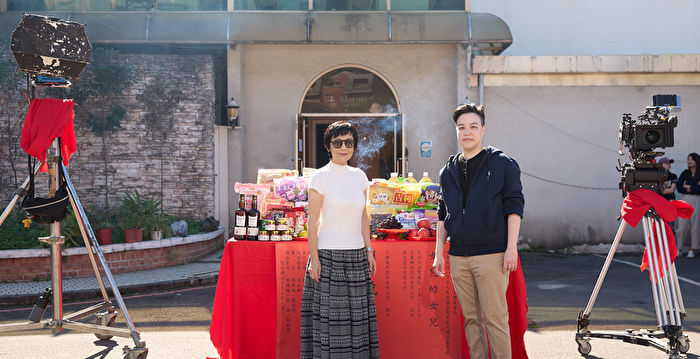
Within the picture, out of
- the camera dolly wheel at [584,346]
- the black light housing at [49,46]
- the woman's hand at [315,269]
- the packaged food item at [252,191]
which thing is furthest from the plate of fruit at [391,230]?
the black light housing at [49,46]

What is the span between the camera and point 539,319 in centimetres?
620

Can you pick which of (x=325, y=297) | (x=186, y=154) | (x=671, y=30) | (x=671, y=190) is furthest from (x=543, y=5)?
(x=325, y=297)

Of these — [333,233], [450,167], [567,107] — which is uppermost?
[567,107]

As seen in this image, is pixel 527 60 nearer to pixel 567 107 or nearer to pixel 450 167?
pixel 567 107

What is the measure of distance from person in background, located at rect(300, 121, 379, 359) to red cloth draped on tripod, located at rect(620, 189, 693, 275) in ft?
7.97

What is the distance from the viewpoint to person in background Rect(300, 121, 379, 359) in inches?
150

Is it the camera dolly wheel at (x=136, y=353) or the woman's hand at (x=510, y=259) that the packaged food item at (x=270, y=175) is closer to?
the camera dolly wheel at (x=136, y=353)

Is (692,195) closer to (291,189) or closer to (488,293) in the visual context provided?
(488,293)

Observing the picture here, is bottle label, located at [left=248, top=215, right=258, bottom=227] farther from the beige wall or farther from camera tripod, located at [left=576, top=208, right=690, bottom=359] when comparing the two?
the beige wall

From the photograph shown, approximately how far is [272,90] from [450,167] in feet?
27.8

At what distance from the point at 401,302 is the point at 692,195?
29.6 feet

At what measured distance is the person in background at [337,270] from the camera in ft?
12.5

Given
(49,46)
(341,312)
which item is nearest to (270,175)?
(341,312)

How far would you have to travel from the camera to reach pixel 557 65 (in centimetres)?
1142
